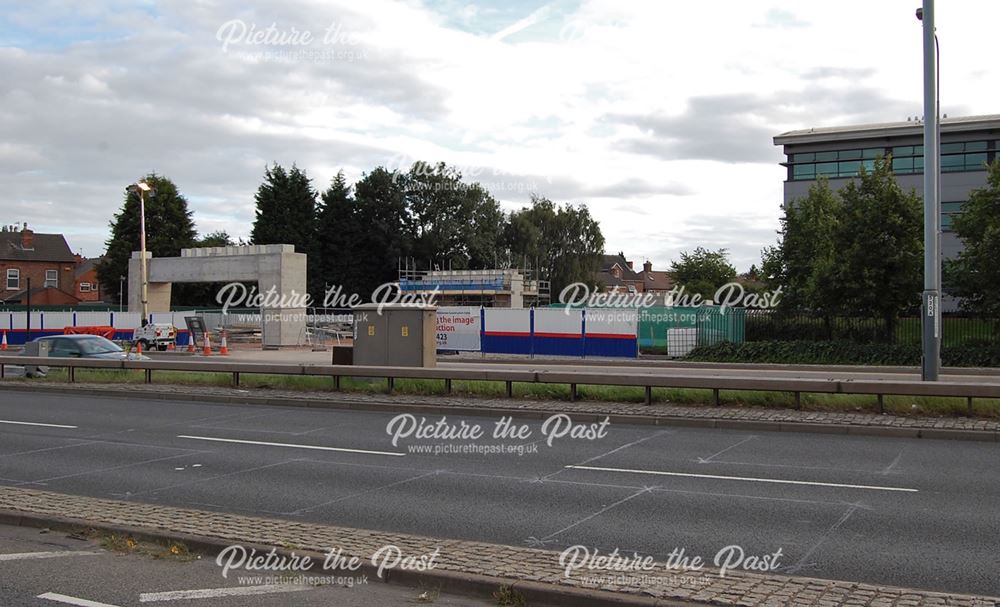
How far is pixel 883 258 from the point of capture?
1291 inches

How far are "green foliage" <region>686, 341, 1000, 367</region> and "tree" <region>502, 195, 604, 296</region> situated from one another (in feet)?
177

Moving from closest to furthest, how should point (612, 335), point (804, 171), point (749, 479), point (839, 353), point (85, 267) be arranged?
point (749, 479)
point (839, 353)
point (612, 335)
point (804, 171)
point (85, 267)

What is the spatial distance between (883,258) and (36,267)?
3233 inches

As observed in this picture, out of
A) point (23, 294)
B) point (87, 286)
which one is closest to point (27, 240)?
point (23, 294)

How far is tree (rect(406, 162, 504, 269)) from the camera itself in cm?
8512

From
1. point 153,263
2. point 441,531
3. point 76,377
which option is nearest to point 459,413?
point 441,531

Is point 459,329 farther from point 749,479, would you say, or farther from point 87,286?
point 87,286

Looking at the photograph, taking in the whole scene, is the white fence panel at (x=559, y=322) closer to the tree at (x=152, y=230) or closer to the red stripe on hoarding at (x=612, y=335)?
the red stripe on hoarding at (x=612, y=335)

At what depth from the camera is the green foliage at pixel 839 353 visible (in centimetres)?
2975

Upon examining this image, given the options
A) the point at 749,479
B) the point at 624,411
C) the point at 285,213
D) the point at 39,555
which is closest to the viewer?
the point at 39,555

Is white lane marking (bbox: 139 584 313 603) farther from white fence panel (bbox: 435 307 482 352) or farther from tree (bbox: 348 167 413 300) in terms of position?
tree (bbox: 348 167 413 300)

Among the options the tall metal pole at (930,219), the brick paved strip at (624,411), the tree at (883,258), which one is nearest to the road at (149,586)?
the brick paved strip at (624,411)

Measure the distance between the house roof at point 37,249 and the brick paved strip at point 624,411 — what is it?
7568 cm

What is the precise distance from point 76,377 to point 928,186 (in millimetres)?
21670
